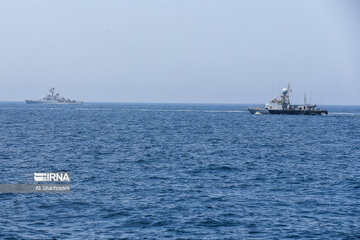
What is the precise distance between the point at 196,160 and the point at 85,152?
1551 centimetres

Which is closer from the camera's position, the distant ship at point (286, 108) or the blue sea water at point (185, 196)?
the blue sea water at point (185, 196)

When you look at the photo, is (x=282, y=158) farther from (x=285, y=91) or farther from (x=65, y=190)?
(x=285, y=91)

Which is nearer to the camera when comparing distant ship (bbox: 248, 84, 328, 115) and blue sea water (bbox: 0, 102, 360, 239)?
blue sea water (bbox: 0, 102, 360, 239)

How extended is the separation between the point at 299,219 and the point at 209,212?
18.1ft

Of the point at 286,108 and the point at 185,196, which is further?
the point at 286,108

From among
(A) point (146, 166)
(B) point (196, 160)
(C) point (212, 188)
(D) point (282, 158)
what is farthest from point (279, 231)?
(D) point (282, 158)

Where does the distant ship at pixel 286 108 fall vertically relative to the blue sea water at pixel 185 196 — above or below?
above

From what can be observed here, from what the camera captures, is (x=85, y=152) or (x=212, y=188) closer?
(x=212, y=188)

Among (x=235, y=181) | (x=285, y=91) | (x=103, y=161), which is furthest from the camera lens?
(x=285, y=91)

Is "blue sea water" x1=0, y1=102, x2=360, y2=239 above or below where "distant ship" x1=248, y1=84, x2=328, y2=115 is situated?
below

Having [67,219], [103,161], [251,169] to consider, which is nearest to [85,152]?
[103,161]

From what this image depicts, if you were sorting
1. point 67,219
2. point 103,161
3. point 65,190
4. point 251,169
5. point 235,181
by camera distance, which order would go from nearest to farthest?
point 67,219 < point 65,190 < point 235,181 < point 251,169 < point 103,161

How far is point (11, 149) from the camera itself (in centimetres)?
5866

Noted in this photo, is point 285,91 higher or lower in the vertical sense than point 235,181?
higher
